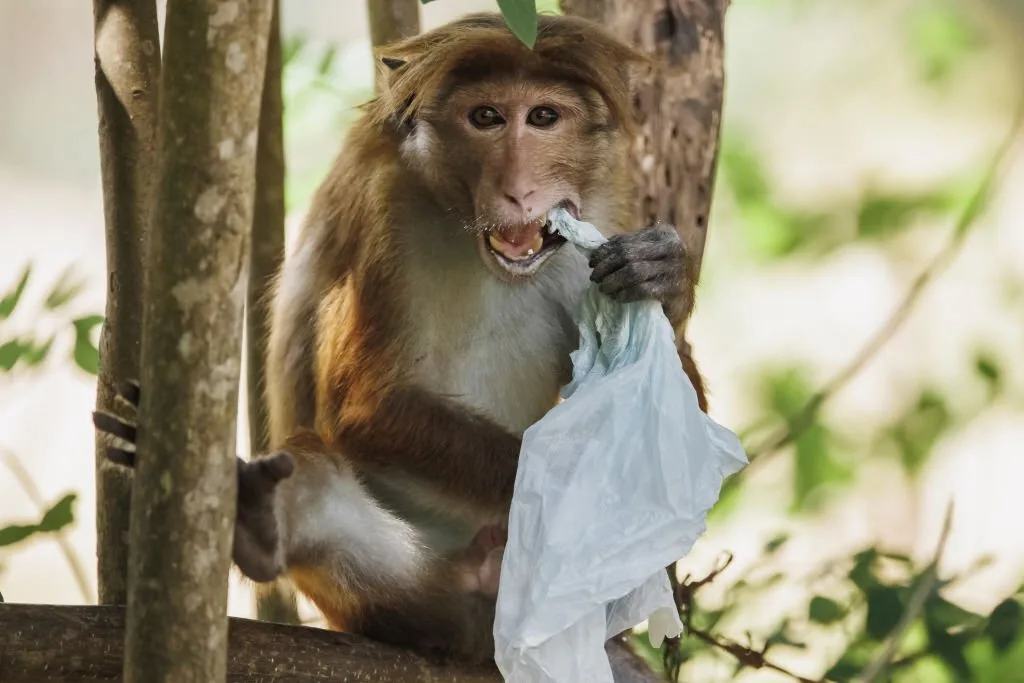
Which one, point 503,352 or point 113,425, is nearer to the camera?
point 113,425

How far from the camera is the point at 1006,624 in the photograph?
4555mm

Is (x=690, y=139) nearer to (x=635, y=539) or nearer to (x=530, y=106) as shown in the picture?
(x=530, y=106)

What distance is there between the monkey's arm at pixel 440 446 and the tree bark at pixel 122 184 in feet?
2.72

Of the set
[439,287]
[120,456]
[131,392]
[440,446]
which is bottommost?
[440,446]

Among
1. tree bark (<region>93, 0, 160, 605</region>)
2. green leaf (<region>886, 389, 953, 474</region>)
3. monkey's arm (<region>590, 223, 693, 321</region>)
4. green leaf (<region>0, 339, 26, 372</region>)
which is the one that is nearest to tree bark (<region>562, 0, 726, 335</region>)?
monkey's arm (<region>590, 223, 693, 321</region>)

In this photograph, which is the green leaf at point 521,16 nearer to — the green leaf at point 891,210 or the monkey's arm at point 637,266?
the monkey's arm at point 637,266

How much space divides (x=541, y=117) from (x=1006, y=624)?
2.24 metres

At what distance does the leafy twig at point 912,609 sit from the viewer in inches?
182

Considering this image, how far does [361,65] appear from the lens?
20.3 ft

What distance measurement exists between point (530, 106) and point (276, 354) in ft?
4.88

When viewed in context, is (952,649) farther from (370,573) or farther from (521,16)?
(521,16)

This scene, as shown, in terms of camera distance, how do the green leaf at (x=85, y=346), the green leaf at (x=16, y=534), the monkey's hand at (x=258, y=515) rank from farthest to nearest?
1. the green leaf at (x=85, y=346)
2. the green leaf at (x=16, y=534)
3. the monkey's hand at (x=258, y=515)

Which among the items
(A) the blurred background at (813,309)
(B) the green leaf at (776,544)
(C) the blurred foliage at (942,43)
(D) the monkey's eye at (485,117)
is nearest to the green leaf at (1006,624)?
(A) the blurred background at (813,309)

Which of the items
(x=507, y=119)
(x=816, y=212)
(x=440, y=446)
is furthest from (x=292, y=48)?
(x=816, y=212)
